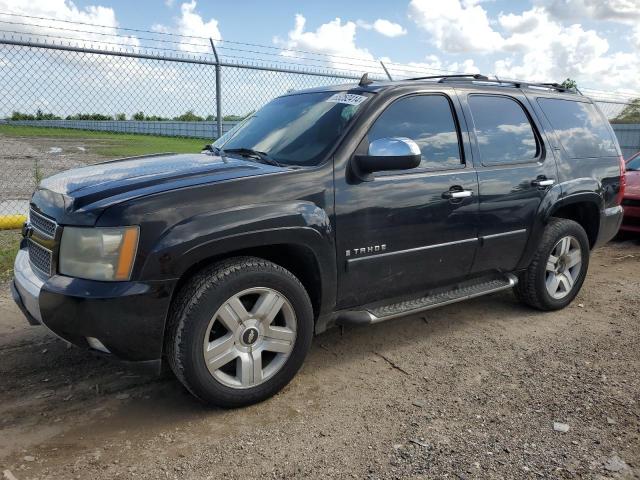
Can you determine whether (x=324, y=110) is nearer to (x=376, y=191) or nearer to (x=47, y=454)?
(x=376, y=191)

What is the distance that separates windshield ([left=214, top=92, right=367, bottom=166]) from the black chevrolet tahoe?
0.05 feet

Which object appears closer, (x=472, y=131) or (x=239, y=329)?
(x=239, y=329)

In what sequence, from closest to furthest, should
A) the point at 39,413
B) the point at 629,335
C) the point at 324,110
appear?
the point at 39,413 < the point at 324,110 < the point at 629,335

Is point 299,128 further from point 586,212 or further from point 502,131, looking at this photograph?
point 586,212

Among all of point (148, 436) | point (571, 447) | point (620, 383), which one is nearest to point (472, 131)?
point (620, 383)

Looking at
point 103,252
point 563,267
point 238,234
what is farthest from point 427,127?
point 103,252

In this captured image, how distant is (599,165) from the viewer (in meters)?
4.85

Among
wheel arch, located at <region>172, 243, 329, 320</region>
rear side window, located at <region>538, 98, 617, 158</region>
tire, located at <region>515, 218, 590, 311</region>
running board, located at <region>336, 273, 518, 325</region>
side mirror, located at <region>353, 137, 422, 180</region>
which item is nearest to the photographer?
wheel arch, located at <region>172, 243, 329, 320</region>

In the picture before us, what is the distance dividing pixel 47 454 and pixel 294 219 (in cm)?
169

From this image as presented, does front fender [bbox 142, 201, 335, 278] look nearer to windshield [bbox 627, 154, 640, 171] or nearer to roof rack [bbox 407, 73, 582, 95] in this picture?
roof rack [bbox 407, 73, 582, 95]

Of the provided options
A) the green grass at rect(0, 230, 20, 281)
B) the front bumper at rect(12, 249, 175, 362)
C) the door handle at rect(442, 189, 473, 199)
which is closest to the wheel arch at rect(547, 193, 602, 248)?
the door handle at rect(442, 189, 473, 199)

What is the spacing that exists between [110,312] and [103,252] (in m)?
0.29

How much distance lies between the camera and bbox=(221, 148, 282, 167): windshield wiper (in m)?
3.47

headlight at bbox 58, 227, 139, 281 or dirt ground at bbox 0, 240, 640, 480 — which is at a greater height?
headlight at bbox 58, 227, 139, 281
